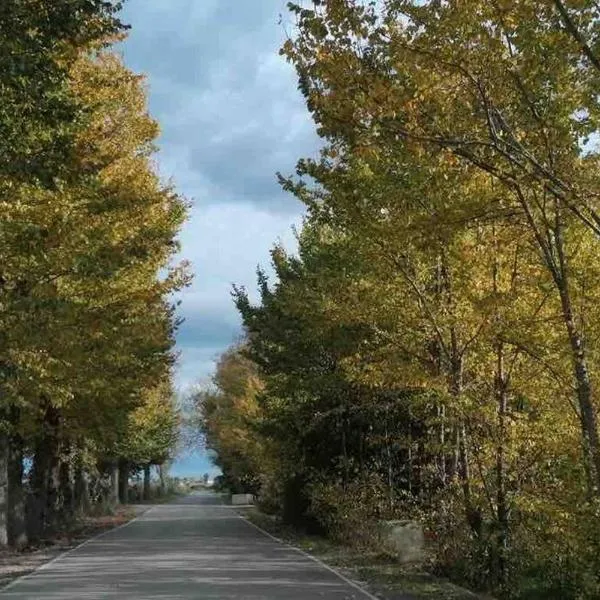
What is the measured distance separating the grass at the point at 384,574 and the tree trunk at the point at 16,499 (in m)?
7.32

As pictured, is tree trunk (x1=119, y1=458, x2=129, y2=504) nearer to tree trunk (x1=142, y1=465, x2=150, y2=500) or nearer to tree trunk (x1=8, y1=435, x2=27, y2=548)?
tree trunk (x1=142, y1=465, x2=150, y2=500)

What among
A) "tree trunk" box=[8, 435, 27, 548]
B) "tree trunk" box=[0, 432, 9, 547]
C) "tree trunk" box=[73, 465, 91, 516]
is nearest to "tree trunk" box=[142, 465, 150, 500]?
"tree trunk" box=[73, 465, 91, 516]

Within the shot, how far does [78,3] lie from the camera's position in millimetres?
10969

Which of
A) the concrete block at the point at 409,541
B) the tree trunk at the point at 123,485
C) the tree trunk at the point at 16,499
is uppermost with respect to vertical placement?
the tree trunk at the point at 123,485

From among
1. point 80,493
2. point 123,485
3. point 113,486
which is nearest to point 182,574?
point 80,493

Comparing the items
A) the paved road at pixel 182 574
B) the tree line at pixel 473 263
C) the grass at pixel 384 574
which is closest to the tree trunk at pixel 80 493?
the paved road at pixel 182 574

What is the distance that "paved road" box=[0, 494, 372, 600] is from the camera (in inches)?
540

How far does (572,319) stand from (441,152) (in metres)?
3.05

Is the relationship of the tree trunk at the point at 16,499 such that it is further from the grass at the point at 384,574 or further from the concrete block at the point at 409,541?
the concrete block at the point at 409,541

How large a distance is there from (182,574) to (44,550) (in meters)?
8.07

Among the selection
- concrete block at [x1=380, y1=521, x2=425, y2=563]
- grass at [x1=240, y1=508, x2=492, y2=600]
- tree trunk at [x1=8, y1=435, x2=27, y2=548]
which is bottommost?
grass at [x1=240, y1=508, x2=492, y2=600]

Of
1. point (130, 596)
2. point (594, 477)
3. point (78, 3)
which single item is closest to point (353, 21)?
point (78, 3)

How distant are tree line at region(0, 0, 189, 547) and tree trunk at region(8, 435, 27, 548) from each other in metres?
0.05

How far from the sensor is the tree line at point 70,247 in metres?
11.5
